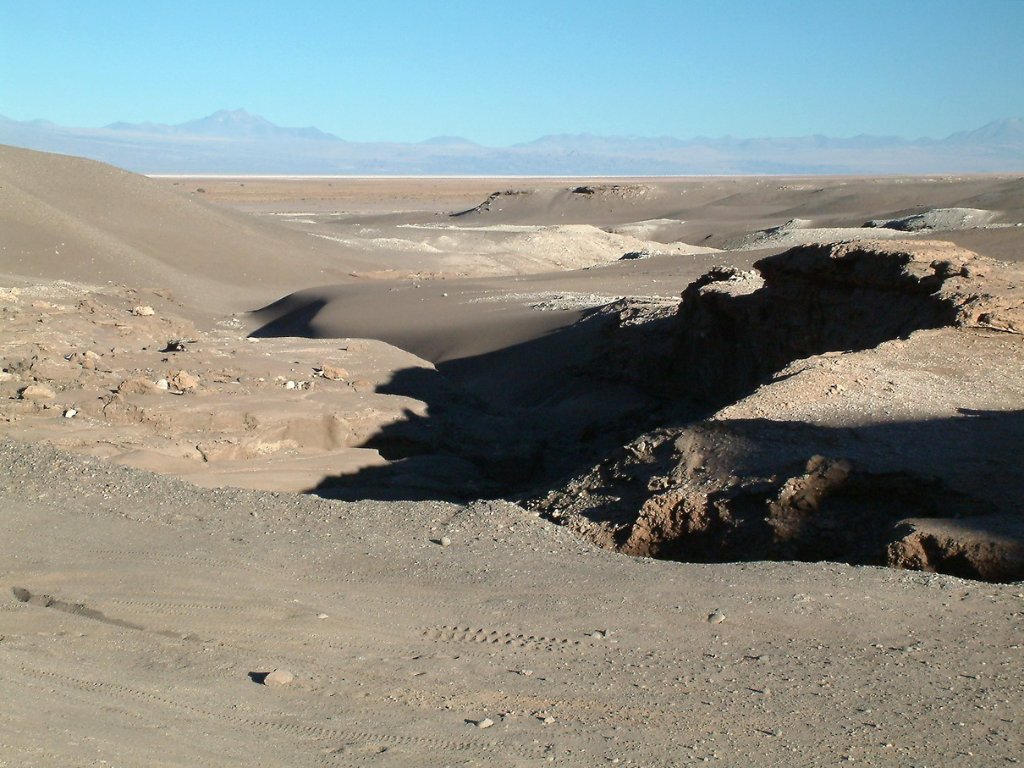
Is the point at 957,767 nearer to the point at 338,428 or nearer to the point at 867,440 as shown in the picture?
the point at 867,440

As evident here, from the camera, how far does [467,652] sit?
4102 millimetres

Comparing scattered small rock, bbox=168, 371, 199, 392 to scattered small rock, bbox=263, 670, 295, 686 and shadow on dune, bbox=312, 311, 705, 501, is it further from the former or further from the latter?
scattered small rock, bbox=263, 670, 295, 686

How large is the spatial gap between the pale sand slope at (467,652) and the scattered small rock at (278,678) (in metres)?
0.04

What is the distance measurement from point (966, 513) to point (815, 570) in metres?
1.34

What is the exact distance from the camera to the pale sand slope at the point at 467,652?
3234mm

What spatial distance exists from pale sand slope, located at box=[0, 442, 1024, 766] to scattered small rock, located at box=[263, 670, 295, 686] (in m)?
0.04

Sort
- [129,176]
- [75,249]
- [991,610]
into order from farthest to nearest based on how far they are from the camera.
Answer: [129,176]
[75,249]
[991,610]

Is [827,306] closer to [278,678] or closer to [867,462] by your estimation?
[867,462]

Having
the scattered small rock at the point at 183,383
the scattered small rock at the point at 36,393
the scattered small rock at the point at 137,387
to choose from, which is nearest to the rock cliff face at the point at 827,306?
the scattered small rock at the point at 183,383

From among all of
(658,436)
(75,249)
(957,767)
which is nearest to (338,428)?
(658,436)

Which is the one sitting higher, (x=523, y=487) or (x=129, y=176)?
(x=129, y=176)

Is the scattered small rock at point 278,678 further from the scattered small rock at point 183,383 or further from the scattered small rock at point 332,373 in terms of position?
the scattered small rock at point 332,373

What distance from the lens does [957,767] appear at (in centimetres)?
310

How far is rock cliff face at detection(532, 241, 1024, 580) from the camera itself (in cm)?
571
